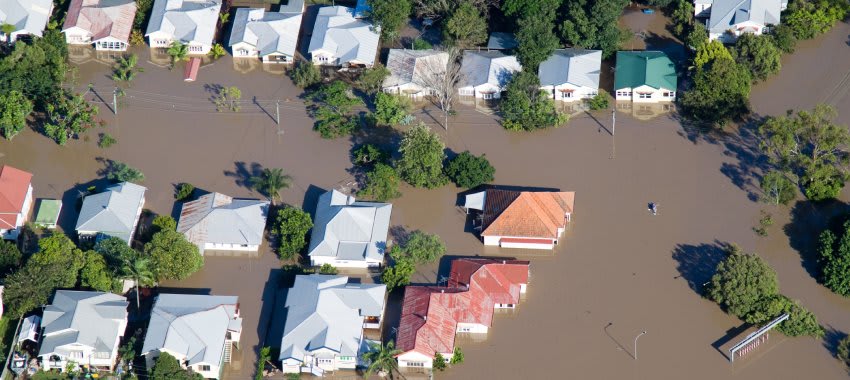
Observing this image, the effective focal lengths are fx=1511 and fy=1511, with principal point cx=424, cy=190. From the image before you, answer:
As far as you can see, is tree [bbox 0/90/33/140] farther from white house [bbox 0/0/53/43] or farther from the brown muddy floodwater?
white house [bbox 0/0/53/43]

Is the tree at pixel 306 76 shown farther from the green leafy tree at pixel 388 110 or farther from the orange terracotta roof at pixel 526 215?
the orange terracotta roof at pixel 526 215

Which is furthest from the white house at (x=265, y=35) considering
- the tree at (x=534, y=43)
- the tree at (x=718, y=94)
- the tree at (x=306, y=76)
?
the tree at (x=718, y=94)

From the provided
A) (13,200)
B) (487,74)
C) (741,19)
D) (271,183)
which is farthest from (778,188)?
(13,200)

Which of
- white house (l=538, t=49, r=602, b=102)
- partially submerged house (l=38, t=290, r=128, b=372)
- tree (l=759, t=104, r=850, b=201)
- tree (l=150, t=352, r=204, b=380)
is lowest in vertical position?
partially submerged house (l=38, t=290, r=128, b=372)

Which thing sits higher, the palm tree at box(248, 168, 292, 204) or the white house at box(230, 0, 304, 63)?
the white house at box(230, 0, 304, 63)

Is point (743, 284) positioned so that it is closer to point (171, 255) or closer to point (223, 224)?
point (223, 224)

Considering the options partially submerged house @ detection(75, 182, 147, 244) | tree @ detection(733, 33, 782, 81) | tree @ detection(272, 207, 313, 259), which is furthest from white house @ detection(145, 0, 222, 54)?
tree @ detection(733, 33, 782, 81)

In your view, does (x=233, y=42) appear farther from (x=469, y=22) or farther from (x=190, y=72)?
(x=469, y=22)
